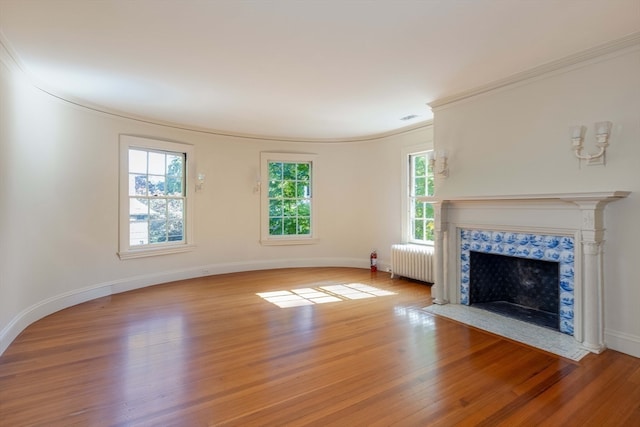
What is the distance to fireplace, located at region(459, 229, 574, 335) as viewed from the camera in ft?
10.3

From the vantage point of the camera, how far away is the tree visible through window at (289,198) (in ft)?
21.1

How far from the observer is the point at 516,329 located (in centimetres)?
326

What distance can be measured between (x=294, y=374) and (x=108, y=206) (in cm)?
375

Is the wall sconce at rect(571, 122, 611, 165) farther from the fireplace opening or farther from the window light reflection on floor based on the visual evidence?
the window light reflection on floor

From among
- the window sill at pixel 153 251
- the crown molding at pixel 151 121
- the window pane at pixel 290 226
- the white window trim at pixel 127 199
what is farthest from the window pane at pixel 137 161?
the window pane at pixel 290 226

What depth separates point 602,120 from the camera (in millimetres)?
2900

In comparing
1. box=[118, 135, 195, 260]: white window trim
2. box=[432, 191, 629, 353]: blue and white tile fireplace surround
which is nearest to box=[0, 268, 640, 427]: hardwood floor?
box=[432, 191, 629, 353]: blue and white tile fireplace surround

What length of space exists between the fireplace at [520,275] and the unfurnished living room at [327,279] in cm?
2

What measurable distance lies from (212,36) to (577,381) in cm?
380

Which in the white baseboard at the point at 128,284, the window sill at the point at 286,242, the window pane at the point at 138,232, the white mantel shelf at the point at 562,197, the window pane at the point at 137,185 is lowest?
the white baseboard at the point at 128,284

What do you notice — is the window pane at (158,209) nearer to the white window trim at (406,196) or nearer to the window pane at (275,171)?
the window pane at (275,171)

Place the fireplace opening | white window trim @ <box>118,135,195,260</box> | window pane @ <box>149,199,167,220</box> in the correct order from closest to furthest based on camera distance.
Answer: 1. the fireplace opening
2. white window trim @ <box>118,135,195,260</box>
3. window pane @ <box>149,199,167,220</box>

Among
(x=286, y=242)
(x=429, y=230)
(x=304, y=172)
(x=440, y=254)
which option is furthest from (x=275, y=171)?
(x=440, y=254)

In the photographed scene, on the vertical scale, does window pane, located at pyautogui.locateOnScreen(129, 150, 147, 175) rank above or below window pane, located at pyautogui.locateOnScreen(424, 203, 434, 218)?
above
